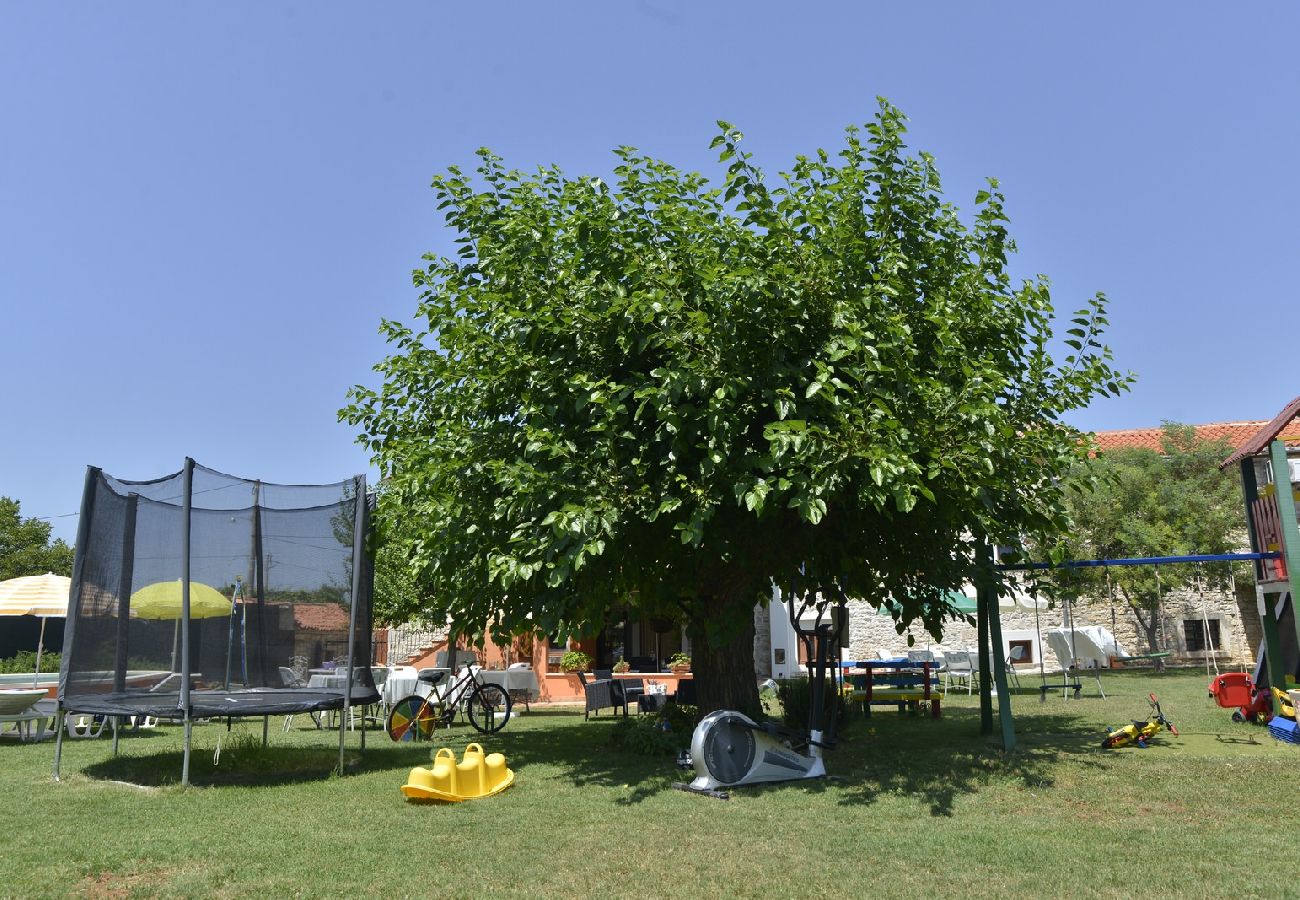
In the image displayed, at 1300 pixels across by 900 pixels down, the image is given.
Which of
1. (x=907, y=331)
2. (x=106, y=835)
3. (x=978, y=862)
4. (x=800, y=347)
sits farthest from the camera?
(x=800, y=347)

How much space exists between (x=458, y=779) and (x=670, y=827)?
2.05 meters

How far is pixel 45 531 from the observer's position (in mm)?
46031

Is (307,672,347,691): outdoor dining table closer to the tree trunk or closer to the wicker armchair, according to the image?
the tree trunk

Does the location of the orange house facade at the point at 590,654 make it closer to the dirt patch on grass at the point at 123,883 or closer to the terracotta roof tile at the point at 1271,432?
the terracotta roof tile at the point at 1271,432

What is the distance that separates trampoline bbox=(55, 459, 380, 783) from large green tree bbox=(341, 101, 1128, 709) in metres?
0.89

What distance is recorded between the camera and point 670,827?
21.8 feet

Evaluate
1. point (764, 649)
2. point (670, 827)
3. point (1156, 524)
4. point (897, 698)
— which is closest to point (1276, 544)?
point (897, 698)

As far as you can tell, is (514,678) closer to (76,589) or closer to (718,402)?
(76,589)

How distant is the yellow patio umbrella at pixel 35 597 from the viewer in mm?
15172

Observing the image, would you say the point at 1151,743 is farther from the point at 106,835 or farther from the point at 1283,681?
the point at 106,835

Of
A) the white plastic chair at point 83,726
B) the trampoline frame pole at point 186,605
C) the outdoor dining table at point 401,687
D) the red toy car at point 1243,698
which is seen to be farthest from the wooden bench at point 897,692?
the white plastic chair at point 83,726

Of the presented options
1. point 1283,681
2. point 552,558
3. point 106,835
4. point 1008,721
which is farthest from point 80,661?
point 1283,681

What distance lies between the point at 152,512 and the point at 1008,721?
8955mm

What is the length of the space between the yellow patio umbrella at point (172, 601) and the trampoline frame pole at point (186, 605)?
0.18 metres
